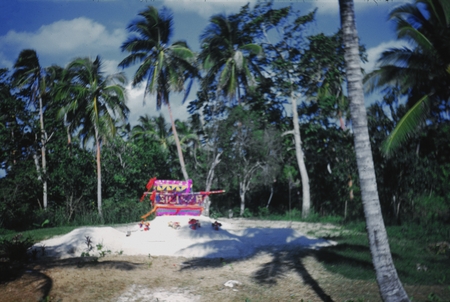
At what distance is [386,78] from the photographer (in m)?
15.5

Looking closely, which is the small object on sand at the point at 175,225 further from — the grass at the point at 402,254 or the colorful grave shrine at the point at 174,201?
the grass at the point at 402,254

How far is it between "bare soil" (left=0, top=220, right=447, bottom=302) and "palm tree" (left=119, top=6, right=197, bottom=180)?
12.9 metres

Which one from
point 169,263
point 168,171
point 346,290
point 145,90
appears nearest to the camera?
point 346,290

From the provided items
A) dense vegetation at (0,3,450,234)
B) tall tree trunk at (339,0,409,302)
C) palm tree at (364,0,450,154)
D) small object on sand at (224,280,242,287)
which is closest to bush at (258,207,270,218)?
dense vegetation at (0,3,450,234)

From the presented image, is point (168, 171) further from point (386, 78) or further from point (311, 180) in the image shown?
point (386, 78)

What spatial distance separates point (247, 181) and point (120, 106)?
885 centimetres

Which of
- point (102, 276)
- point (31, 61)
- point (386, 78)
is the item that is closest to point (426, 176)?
point (386, 78)

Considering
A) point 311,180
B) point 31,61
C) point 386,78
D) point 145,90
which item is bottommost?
point 311,180

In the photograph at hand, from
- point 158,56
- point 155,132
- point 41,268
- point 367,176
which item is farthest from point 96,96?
point 367,176

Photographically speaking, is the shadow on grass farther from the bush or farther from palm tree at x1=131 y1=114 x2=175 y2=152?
palm tree at x1=131 y1=114 x2=175 y2=152

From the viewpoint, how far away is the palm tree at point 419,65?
44.8 ft

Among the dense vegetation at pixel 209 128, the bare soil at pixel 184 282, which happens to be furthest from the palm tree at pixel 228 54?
the bare soil at pixel 184 282

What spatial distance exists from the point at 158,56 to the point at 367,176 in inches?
682

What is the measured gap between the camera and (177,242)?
485 inches
